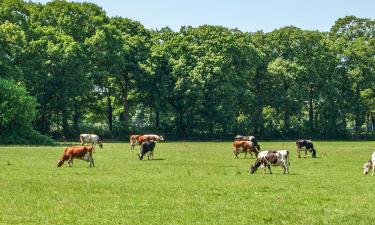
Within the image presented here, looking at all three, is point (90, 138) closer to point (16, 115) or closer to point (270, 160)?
point (16, 115)

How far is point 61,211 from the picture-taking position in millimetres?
18672

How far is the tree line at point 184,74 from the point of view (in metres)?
81.6

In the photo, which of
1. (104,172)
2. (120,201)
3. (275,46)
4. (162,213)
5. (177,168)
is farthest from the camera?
(275,46)

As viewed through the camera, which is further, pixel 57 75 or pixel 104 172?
pixel 57 75

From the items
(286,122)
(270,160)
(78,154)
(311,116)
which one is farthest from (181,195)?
(311,116)

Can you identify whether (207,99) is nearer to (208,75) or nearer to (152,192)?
(208,75)

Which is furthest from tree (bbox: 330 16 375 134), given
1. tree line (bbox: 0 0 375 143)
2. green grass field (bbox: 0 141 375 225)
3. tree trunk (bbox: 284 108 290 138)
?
green grass field (bbox: 0 141 375 225)

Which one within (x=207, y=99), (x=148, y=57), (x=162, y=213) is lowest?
(x=162, y=213)

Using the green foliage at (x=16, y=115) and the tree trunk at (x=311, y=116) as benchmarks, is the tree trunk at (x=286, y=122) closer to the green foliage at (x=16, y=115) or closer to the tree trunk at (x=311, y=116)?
the tree trunk at (x=311, y=116)

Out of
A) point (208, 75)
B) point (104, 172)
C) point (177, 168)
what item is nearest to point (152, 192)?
point (104, 172)

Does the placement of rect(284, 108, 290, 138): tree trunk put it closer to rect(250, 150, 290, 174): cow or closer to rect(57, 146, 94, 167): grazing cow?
rect(57, 146, 94, 167): grazing cow

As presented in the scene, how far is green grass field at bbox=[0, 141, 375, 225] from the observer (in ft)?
58.5

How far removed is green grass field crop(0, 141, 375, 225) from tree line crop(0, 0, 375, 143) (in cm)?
4036

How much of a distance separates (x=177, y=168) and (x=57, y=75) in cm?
5055
